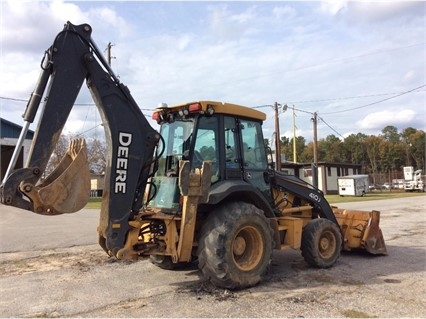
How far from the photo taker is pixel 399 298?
19.1 feet

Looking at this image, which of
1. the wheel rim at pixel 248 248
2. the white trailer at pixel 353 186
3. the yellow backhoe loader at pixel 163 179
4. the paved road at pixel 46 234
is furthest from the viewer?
the white trailer at pixel 353 186

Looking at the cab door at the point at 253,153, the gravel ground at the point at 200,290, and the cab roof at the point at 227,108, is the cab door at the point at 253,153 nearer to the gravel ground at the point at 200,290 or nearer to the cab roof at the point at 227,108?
the cab roof at the point at 227,108

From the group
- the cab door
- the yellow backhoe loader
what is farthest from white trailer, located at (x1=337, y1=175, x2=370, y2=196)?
the cab door

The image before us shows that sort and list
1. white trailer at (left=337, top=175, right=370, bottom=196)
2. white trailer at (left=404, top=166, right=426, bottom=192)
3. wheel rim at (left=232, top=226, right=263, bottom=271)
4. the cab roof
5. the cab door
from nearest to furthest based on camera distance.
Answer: wheel rim at (left=232, top=226, right=263, bottom=271) < the cab roof < the cab door < white trailer at (left=337, top=175, right=370, bottom=196) < white trailer at (left=404, top=166, right=426, bottom=192)

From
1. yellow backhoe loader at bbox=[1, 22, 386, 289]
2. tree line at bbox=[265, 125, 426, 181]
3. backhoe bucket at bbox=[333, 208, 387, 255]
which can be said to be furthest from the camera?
tree line at bbox=[265, 125, 426, 181]

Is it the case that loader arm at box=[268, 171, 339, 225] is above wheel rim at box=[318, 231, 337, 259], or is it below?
above

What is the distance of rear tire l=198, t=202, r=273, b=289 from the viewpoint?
231 inches

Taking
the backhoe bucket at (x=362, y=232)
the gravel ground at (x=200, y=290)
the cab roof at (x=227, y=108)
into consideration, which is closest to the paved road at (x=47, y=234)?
the gravel ground at (x=200, y=290)

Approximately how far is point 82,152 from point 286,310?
317cm

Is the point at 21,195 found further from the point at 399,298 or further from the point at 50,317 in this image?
the point at 399,298

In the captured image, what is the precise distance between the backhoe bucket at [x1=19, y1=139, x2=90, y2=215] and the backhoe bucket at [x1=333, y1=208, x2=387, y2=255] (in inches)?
213

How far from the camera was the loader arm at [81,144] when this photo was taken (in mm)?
A: 5211

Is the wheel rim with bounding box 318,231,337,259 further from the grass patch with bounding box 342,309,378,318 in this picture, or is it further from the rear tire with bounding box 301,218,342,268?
the grass patch with bounding box 342,309,378,318

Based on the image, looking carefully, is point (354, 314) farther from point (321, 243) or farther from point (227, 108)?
point (227, 108)
